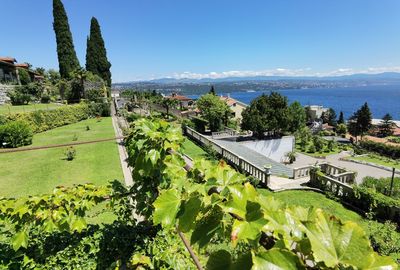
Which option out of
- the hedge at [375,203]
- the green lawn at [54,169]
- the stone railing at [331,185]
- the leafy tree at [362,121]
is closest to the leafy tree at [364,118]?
the leafy tree at [362,121]

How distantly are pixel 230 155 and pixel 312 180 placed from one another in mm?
5492

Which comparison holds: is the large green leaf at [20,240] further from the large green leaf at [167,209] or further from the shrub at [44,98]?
the shrub at [44,98]

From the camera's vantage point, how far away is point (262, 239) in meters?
1.04

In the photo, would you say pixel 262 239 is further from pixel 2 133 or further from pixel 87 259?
pixel 2 133

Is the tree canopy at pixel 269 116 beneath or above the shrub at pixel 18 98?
beneath

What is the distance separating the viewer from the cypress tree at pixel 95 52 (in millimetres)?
56094

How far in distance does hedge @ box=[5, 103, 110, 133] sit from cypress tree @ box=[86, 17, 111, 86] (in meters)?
24.4

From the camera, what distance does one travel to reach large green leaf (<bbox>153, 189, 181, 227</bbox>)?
1248mm

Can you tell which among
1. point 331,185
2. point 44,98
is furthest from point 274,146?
point 44,98

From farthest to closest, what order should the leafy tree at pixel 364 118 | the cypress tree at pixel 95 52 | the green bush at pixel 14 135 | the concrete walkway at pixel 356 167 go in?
the leafy tree at pixel 364 118, the cypress tree at pixel 95 52, the concrete walkway at pixel 356 167, the green bush at pixel 14 135

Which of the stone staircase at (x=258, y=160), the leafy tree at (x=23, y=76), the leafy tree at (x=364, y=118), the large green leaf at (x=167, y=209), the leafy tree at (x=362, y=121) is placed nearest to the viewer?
the large green leaf at (x=167, y=209)

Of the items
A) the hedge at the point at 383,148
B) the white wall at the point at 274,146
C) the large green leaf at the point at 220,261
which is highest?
the large green leaf at the point at 220,261

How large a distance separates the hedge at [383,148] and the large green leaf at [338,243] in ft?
196

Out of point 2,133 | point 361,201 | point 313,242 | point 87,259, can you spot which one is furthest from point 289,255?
point 2,133
